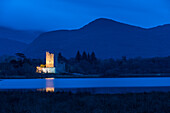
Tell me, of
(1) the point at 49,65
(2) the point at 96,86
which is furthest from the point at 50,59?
(2) the point at 96,86

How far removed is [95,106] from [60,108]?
7.19ft

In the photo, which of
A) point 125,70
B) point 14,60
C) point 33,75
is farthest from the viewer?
point 125,70

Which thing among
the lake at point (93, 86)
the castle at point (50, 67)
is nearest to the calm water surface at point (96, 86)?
the lake at point (93, 86)

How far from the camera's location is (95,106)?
1703cm

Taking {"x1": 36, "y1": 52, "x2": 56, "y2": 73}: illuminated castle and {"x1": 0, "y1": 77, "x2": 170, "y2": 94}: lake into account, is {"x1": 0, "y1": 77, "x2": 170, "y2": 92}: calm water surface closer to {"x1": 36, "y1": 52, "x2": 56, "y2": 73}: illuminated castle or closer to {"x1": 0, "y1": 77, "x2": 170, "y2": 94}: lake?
{"x1": 0, "y1": 77, "x2": 170, "y2": 94}: lake

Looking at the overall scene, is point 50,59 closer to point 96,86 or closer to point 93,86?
point 93,86

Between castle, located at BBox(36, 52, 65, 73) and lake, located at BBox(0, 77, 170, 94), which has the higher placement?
castle, located at BBox(36, 52, 65, 73)

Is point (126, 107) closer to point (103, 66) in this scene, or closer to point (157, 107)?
point (157, 107)

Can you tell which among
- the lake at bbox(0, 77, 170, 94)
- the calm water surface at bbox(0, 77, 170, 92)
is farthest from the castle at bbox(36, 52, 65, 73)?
the lake at bbox(0, 77, 170, 94)

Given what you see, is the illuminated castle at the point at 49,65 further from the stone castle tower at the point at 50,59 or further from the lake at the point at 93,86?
the lake at the point at 93,86

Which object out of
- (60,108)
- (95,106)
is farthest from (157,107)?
(60,108)

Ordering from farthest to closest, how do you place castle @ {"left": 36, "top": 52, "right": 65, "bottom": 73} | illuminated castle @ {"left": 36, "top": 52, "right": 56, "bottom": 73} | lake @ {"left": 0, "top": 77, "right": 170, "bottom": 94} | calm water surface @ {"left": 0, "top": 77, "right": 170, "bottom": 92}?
castle @ {"left": 36, "top": 52, "right": 65, "bottom": 73} → illuminated castle @ {"left": 36, "top": 52, "right": 56, "bottom": 73} → calm water surface @ {"left": 0, "top": 77, "right": 170, "bottom": 92} → lake @ {"left": 0, "top": 77, "right": 170, "bottom": 94}

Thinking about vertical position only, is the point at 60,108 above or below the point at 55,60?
below

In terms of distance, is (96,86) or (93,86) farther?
(93,86)
